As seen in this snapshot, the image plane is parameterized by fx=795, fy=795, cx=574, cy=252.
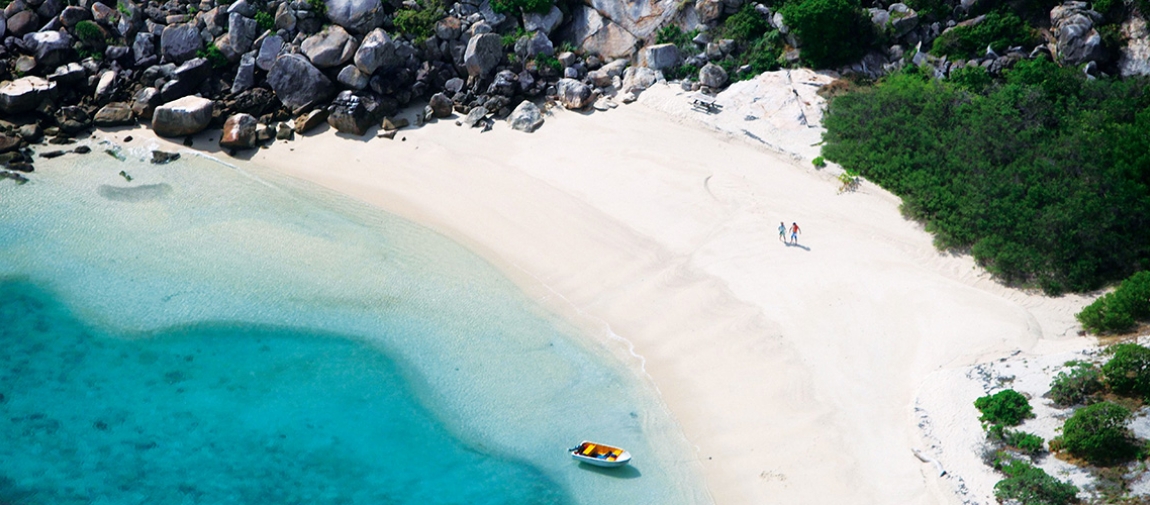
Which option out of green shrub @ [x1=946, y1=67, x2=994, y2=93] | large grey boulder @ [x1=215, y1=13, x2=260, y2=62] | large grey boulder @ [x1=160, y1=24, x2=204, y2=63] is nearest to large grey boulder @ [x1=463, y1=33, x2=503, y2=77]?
large grey boulder @ [x1=215, y1=13, x2=260, y2=62]

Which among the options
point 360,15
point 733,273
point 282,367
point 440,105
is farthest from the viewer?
point 360,15

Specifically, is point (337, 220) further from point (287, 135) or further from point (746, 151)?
point (746, 151)

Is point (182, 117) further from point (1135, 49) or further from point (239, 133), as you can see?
point (1135, 49)

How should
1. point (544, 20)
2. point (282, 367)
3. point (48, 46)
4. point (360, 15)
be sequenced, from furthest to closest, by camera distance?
Result: point (544, 20), point (360, 15), point (48, 46), point (282, 367)

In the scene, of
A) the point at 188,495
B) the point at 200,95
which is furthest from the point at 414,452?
the point at 200,95

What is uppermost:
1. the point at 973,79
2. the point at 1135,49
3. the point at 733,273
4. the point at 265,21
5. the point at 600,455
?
the point at 1135,49

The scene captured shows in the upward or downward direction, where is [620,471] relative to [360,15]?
downward

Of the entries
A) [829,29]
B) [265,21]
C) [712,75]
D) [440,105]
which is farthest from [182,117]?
[829,29]

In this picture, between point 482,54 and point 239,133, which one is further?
point 482,54
